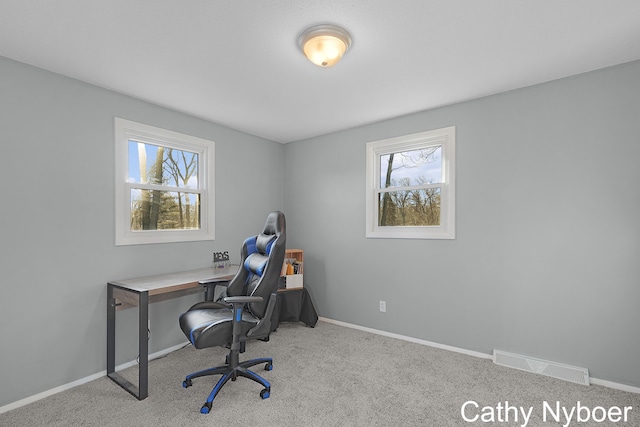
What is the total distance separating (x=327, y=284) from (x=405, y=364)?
1441 mm

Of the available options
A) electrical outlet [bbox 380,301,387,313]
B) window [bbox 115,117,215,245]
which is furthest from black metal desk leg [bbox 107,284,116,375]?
electrical outlet [bbox 380,301,387,313]

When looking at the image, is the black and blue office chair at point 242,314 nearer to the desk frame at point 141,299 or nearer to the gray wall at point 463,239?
the desk frame at point 141,299

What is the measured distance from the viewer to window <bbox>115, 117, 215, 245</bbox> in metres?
→ 2.74

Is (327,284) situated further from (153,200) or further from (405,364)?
(153,200)

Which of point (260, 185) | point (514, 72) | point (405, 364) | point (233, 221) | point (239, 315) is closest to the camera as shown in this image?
point (239, 315)

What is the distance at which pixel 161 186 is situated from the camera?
10.1ft

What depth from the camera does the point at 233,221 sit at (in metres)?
3.71

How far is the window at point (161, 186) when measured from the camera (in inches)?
108

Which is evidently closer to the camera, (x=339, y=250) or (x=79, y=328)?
(x=79, y=328)

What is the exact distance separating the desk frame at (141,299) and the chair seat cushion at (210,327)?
10.8 inches

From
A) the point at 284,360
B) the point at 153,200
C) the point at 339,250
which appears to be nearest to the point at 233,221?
the point at 153,200

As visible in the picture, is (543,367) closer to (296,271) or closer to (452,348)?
(452,348)

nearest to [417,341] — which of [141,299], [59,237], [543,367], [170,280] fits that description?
[543,367]

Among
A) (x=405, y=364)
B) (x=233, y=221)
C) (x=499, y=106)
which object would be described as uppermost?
(x=499, y=106)
